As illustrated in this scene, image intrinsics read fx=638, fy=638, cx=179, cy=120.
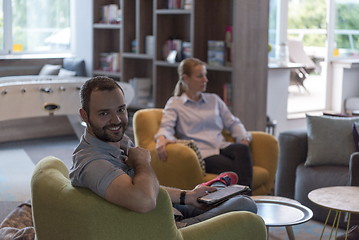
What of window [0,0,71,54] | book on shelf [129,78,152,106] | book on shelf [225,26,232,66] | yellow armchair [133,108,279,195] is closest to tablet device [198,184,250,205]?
yellow armchair [133,108,279,195]

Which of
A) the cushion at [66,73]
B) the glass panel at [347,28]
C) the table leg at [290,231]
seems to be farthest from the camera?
the glass panel at [347,28]

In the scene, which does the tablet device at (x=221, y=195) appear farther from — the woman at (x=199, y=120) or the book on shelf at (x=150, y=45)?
the book on shelf at (x=150, y=45)

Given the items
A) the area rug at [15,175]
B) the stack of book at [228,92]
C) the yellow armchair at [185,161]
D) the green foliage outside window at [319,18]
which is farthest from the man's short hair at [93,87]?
the green foliage outside window at [319,18]

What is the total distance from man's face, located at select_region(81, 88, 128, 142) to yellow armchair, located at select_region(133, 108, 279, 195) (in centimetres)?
175

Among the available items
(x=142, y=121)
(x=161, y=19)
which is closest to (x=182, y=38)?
(x=161, y=19)

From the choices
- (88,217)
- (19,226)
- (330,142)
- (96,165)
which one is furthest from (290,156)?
(88,217)

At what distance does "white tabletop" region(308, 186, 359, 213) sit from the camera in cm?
330

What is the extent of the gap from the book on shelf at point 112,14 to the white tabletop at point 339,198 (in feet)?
13.1

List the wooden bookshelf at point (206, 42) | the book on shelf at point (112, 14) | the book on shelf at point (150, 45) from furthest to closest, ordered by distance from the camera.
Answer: the book on shelf at point (112, 14), the book on shelf at point (150, 45), the wooden bookshelf at point (206, 42)

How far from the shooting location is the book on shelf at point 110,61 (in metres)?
7.11

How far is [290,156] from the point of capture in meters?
4.60

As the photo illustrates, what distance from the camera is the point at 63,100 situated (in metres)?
5.39

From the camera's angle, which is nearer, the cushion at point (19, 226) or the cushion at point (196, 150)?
the cushion at point (19, 226)

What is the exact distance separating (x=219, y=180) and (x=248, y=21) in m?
2.48
